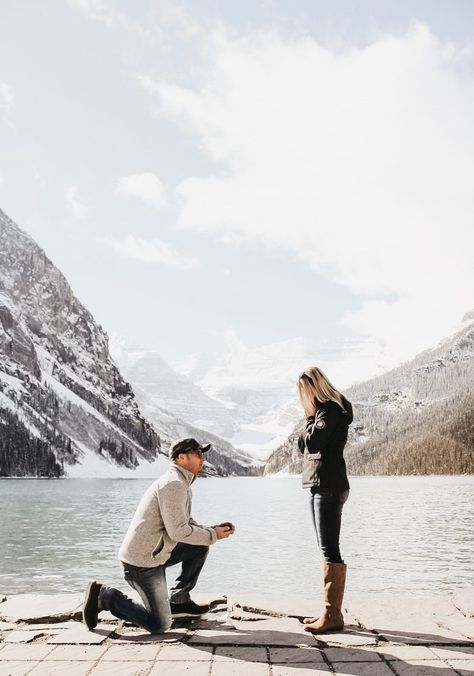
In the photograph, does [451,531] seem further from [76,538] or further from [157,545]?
[157,545]

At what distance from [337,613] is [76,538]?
25.4 m

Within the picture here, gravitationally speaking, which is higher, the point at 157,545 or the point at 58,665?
the point at 157,545

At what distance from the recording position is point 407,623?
8.38m

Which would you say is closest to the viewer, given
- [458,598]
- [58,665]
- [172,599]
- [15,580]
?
[58,665]

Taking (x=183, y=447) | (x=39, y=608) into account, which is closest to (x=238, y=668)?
(x=183, y=447)

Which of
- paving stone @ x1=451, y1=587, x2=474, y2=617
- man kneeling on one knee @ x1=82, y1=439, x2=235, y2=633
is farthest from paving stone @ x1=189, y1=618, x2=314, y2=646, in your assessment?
paving stone @ x1=451, y1=587, x2=474, y2=617

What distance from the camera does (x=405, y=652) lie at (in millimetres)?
7059

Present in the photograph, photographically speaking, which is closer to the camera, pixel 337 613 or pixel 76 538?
pixel 337 613

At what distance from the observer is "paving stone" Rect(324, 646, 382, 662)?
22.4 feet

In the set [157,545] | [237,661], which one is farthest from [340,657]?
[157,545]

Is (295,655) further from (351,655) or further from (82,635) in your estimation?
(82,635)

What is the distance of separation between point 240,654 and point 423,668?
193 cm

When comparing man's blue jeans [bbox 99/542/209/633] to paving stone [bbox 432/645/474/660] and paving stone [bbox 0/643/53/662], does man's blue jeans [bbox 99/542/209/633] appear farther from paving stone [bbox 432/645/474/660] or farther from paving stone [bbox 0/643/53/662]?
paving stone [bbox 432/645/474/660]

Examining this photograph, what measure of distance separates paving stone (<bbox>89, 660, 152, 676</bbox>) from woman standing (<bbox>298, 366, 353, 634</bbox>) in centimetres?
266
